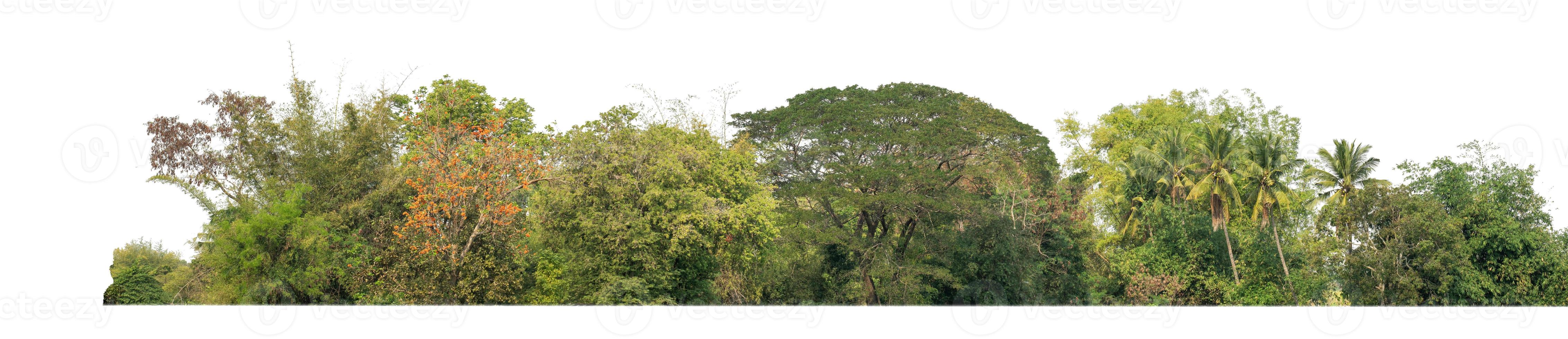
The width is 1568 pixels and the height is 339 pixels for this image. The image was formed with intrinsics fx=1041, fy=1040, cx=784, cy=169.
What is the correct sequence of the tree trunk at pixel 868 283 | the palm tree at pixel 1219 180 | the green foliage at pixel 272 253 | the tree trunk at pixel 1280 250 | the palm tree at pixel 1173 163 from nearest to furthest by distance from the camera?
the green foliage at pixel 272 253 < the tree trunk at pixel 868 283 < the tree trunk at pixel 1280 250 < the palm tree at pixel 1219 180 < the palm tree at pixel 1173 163

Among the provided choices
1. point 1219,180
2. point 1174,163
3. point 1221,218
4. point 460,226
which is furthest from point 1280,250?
point 460,226

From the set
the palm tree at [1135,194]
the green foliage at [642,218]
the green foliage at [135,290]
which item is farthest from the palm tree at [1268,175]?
the green foliage at [135,290]

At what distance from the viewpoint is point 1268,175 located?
3186 cm

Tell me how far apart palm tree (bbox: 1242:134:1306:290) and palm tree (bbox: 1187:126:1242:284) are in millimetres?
557

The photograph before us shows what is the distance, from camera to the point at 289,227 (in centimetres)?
2080

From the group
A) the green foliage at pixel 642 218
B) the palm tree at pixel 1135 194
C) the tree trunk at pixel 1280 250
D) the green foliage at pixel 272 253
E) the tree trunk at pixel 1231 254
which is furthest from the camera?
the palm tree at pixel 1135 194

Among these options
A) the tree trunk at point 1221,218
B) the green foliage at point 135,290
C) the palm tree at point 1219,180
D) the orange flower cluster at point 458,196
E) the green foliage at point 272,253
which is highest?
the palm tree at point 1219,180

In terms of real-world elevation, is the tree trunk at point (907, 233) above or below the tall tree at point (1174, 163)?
below

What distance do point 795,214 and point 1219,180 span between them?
13.7 meters

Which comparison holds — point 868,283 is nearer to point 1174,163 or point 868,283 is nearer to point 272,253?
point 1174,163

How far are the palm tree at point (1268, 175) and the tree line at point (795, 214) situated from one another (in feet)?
0.34

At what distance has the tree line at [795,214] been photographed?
21.4 m

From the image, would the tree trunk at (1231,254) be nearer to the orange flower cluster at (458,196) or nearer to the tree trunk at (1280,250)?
the tree trunk at (1280,250)

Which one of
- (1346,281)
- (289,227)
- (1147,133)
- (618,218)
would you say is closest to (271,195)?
(289,227)
